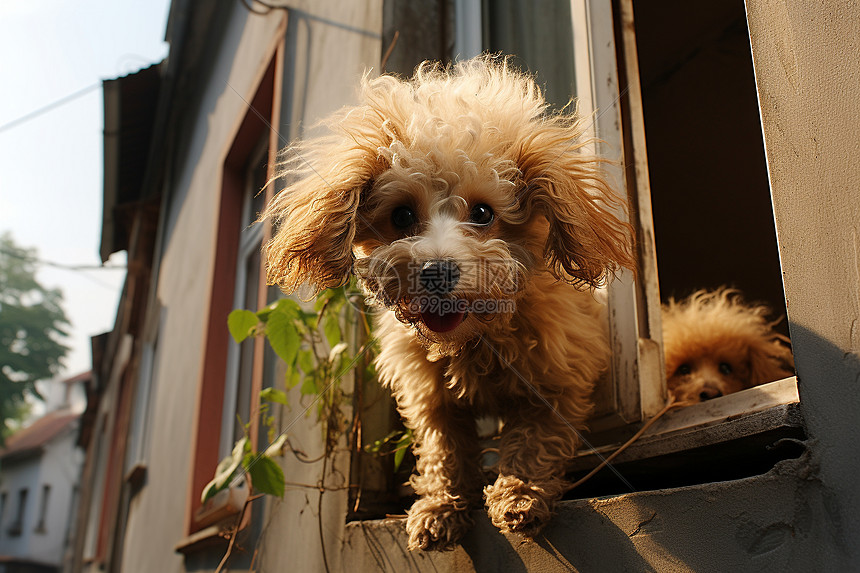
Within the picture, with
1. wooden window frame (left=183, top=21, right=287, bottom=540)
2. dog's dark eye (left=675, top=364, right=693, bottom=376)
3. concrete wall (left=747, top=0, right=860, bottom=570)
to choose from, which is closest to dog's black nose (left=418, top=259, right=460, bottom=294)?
concrete wall (left=747, top=0, right=860, bottom=570)

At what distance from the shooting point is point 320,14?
4.80m

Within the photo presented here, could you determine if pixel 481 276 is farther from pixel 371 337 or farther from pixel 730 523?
pixel 371 337

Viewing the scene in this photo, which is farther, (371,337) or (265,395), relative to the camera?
(265,395)

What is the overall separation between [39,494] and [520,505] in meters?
43.0

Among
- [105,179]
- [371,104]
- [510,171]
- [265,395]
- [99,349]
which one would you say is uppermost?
[105,179]

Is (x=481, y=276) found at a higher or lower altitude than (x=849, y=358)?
higher

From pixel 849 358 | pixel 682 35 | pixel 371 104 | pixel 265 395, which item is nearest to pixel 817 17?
pixel 849 358

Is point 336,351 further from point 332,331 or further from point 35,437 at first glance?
point 35,437

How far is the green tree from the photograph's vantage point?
32719 millimetres

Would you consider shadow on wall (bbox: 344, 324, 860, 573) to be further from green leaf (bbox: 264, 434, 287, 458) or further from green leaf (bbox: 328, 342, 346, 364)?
green leaf (bbox: 264, 434, 287, 458)

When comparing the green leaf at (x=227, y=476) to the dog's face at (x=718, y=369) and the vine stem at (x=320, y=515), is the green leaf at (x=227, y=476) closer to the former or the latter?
the vine stem at (x=320, y=515)

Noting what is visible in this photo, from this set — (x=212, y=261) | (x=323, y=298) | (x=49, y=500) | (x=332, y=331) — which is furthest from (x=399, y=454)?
(x=49, y=500)

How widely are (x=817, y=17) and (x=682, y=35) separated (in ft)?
11.8

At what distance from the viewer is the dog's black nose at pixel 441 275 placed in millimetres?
2086
